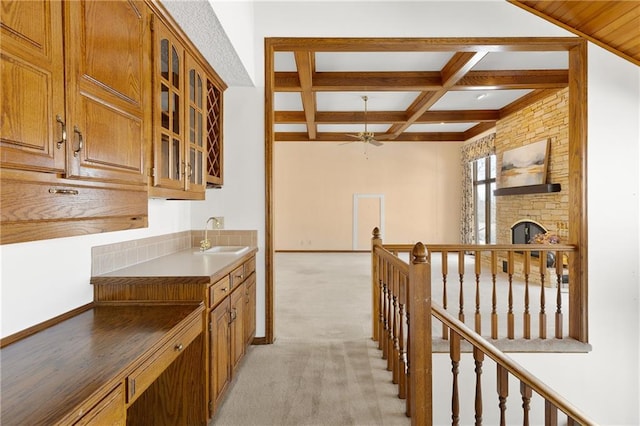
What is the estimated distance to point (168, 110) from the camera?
7.12ft

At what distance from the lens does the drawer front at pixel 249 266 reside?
2.88 m

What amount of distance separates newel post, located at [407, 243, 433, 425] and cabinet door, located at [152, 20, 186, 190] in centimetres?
159

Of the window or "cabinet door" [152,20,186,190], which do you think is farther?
the window

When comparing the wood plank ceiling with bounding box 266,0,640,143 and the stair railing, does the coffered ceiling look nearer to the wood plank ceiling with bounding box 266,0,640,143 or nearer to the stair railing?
the wood plank ceiling with bounding box 266,0,640,143

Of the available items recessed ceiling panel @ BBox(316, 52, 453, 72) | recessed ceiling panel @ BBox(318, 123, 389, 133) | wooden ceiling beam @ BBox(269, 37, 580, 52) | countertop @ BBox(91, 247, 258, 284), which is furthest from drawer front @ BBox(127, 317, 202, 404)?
recessed ceiling panel @ BBox(318, 123, 389, 133)

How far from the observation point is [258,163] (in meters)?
3.27

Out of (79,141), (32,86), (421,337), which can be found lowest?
(421,337)

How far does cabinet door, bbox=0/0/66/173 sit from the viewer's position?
998mm

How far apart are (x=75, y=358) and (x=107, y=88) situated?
3.61 ft

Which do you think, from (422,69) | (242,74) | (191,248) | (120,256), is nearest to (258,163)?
(242,74)

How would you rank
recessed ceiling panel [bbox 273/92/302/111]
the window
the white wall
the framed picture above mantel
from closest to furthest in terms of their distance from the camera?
1. the white wall
2. the framed picture above mantel
3. recessed ceiling panel [bbox 273/92/302/111]
4. the window

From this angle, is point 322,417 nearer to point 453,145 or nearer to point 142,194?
point 142,194

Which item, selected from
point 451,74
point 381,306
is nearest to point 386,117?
point 451,74

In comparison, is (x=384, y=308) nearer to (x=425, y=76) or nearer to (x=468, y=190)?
(x=425, y=76)
